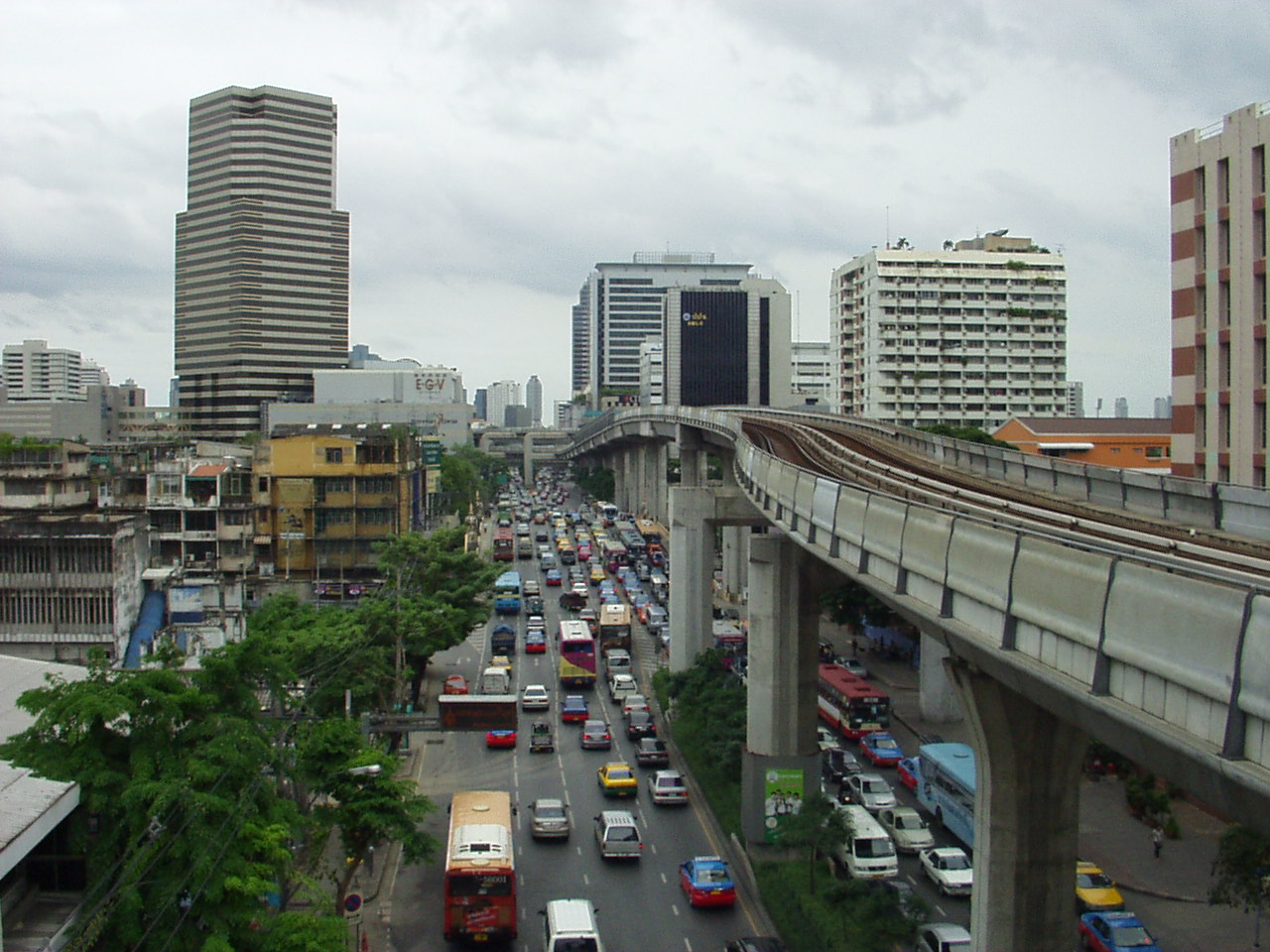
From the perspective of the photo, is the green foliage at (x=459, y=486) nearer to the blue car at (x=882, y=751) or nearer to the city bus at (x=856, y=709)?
the city bus at (x=856, y=709)

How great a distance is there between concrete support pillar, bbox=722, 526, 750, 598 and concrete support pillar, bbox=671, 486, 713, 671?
66.2ft

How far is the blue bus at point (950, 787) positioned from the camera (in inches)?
1118

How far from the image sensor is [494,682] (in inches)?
1711

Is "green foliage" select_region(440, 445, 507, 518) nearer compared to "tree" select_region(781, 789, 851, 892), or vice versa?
"tree" select_region(781, 789, 851, 892)

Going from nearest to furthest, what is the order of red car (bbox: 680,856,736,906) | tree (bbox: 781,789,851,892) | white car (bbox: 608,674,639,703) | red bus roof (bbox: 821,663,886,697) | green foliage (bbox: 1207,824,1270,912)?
green foliage (bbox: 1207,824,1270,912) → tree (bbox: 781,789,851,892) → red car (bbox: 680,856,736,906) → red bus roof (bbox: 821,663,886,697) → white car (bbox: 608,674,639,703)

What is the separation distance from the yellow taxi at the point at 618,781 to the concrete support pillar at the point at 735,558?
35794mm

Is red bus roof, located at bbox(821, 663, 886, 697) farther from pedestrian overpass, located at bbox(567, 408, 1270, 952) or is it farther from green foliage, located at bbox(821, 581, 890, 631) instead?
green foliage, located at bbox(821, 581, 890, 631)

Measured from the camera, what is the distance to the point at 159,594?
50.2 metres

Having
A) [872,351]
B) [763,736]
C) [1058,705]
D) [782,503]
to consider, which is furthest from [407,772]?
[872,351]

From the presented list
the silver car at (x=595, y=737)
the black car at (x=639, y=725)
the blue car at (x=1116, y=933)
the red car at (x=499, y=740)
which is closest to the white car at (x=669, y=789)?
the silver car at (x=595, y=737)

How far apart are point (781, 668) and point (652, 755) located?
23.3 feet

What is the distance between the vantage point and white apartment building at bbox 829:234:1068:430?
319 ft

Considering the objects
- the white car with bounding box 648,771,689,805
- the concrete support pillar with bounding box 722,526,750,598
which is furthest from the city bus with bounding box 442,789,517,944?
the concrete support pillar with bounding box 722,526,750,598

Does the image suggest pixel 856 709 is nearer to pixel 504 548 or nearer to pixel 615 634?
pixel 615 634
